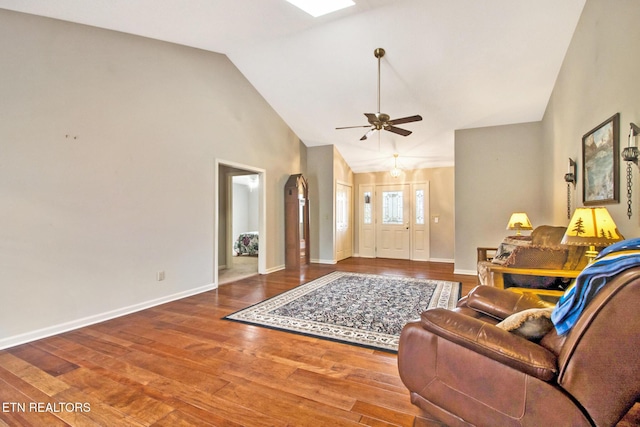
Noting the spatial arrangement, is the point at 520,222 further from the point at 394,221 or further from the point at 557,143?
the point at 394,221

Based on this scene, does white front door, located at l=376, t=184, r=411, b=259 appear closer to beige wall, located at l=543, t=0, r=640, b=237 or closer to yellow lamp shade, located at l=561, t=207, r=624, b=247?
beige wall, located at l=543, t=0, r=640, b=237

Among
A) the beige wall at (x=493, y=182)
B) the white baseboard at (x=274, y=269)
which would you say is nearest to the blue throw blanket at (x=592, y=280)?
the beige wall at (x=493, y=182)

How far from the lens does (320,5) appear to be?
3316 millimetres

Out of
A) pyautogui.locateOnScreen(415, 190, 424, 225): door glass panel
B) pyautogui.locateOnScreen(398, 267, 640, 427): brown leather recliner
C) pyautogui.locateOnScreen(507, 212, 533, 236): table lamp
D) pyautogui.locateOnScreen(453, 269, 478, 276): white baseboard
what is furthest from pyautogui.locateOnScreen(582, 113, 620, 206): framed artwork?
pyautogui.locateOnScreen(415, 190, 424, 225): door glass panel

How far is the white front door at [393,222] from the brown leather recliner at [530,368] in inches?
246

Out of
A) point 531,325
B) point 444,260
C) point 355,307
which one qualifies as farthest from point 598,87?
point 444,260

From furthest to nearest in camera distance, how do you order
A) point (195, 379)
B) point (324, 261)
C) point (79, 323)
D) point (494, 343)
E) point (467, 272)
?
point (324, 261) < point (467, 272) < point (79, 323) < point (195, 379) < point (494, 343)

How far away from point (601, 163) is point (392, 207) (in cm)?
508

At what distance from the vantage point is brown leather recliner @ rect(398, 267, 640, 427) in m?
1.00

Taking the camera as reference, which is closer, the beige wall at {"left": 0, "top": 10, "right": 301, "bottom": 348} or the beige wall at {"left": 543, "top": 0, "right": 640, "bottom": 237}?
the beige wall at {"left": 543, "top": 0, "right": 640, "bottom": 237}

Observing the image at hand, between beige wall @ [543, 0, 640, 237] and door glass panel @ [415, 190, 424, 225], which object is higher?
beige wall @ [543, 0, 640, 237]

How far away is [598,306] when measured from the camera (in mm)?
1032

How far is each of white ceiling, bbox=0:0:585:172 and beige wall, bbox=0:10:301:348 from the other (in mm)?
358

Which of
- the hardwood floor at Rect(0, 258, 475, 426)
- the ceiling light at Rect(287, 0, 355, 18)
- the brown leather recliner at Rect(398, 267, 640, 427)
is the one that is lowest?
the hardwood floor at Rect(0, 258, 475, 426)
